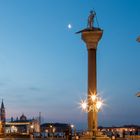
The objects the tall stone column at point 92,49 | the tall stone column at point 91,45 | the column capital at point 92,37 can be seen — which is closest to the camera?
the tall stone column at point 92,49

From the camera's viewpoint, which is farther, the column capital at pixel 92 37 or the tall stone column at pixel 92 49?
the column capital at pixel 92 37

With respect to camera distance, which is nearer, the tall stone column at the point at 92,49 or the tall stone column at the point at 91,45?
the tall stone column at the point at 92,49

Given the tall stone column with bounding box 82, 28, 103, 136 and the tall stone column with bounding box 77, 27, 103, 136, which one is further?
the tall stone column with bounding box 77, 27, 103, 136

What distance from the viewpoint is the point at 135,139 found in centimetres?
4784

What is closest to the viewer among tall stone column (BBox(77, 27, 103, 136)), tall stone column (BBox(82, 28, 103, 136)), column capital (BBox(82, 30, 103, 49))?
tall stone column (BBox(82, 28, 103, 136))

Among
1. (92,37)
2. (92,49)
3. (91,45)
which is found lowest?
(92,49)

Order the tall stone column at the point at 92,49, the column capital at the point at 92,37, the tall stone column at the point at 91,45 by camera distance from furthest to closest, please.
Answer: the column capital at the point at 92,37, the tall stone column at the point at 91,45, the tall stone column at the point at 92,49

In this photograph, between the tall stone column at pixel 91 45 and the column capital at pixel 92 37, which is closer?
the tall stone column at pixel 91 45

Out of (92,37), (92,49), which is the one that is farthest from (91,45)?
(92,37)

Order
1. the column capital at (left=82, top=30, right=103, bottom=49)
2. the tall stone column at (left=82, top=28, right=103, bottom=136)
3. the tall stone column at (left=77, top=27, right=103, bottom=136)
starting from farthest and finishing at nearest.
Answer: the column capital at (left=82, top=30, right=103, bottom=49) → the tall stone column at (left=77, top=27, right=103, bottom=136) → the tall stone column at (left=82, top=28, right=103, bottom=136)

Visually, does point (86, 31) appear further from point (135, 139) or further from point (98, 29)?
point (135, 139)

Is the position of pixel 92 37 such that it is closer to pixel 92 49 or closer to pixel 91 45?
pixel 91 45

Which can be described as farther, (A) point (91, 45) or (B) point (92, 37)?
(B) point (92, 37)

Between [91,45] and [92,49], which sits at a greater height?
[91,45]
